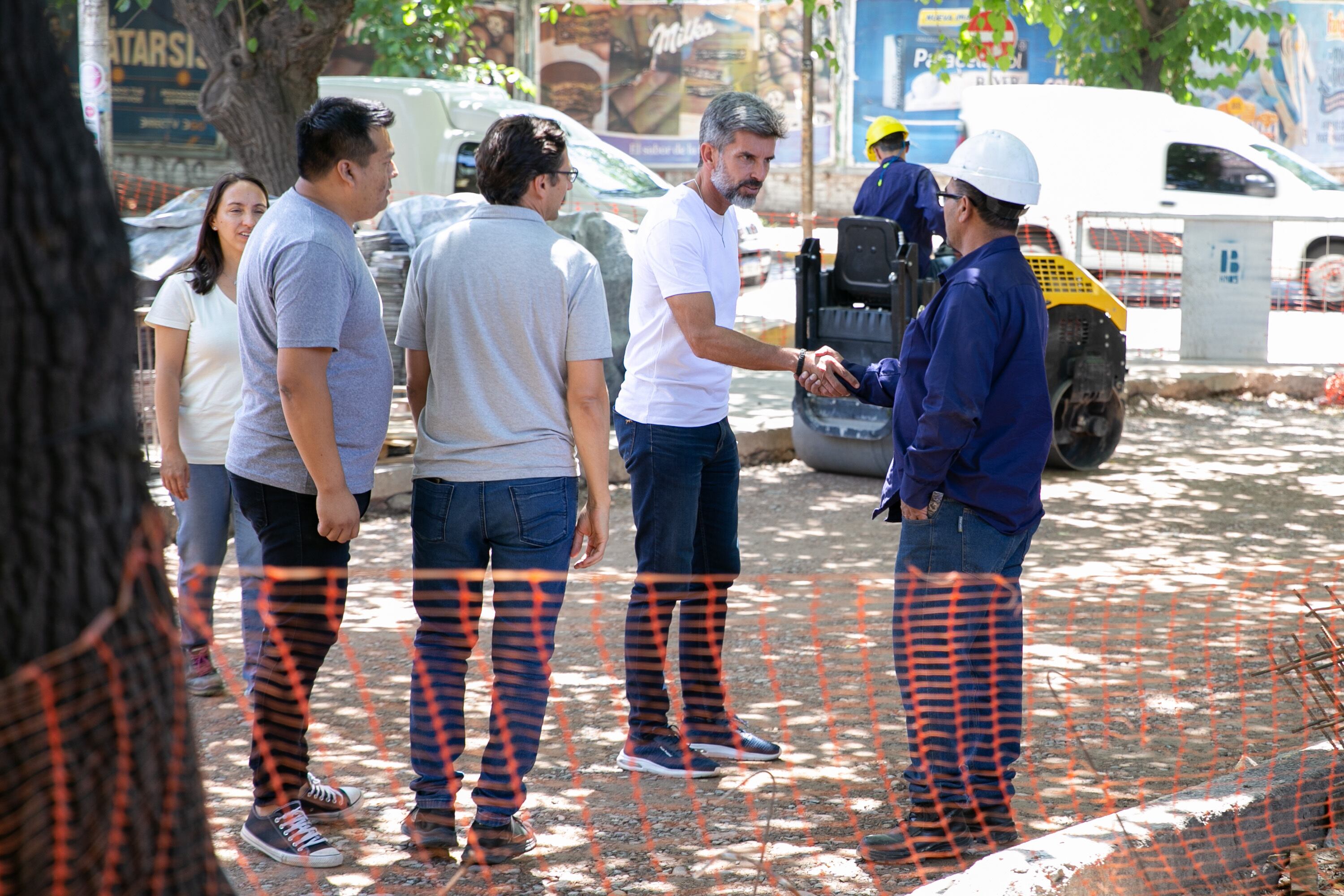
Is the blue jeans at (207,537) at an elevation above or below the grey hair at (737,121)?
below

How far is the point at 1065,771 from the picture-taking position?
13.7ft

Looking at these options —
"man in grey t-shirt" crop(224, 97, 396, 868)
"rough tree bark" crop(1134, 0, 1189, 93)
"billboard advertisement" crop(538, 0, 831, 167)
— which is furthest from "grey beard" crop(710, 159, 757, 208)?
"billboard advertisement" crop(538, 0, 831, 167)

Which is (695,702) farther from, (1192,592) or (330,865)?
(1192,592)

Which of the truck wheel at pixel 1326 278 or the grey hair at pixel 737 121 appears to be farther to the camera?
the truck wheel at pixel 1326 278

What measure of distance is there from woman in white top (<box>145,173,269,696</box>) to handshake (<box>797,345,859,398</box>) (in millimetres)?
1854

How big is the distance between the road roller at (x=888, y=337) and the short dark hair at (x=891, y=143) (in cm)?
182

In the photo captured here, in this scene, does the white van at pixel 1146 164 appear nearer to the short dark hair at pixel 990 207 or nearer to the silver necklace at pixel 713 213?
the silver necklace at pixel 713 213

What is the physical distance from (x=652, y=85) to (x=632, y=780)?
23.1m

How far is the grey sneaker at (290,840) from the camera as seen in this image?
11.4 ft

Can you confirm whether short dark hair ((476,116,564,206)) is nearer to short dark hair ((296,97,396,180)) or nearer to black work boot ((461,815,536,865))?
short dark hair ((296,97,396,180))

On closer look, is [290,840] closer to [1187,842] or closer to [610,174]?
[1187,842]

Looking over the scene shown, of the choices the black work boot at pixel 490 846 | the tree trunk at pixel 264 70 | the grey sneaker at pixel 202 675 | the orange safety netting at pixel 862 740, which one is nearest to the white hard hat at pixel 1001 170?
the orange safety netting at pixel 862 740

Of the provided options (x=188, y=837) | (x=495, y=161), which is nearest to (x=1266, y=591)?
(x=495, y=161)

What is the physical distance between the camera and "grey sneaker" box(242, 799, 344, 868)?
11.4 feet
